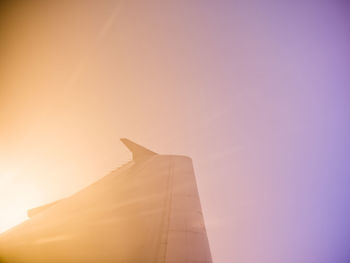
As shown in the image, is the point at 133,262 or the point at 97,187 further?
the point at 97,187

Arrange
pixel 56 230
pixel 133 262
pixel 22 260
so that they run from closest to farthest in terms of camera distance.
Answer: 1. pixel 22 260
2. pixel 133 262
3. pixel 56 230

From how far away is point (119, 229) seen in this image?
2.04 meters

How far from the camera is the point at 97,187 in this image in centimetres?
284

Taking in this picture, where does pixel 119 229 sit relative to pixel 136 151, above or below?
below

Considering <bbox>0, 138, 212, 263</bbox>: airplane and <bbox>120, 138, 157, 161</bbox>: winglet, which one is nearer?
<bbox>0, 138, 212, 263</bbox>: airplane

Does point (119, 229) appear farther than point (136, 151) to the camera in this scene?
No

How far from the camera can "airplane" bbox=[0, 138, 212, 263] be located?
172 cm

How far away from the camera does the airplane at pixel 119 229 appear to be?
172 centimetres

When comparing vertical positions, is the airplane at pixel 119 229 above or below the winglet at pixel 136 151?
below

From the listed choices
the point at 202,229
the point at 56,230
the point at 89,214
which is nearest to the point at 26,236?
the point at 56,230

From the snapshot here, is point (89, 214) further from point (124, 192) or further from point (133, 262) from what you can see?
point (133, 262)

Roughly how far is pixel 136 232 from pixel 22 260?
108cm

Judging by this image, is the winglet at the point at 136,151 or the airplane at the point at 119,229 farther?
the winglet at the point at 136,151

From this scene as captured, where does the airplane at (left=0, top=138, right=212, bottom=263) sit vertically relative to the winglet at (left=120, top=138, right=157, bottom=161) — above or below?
below
